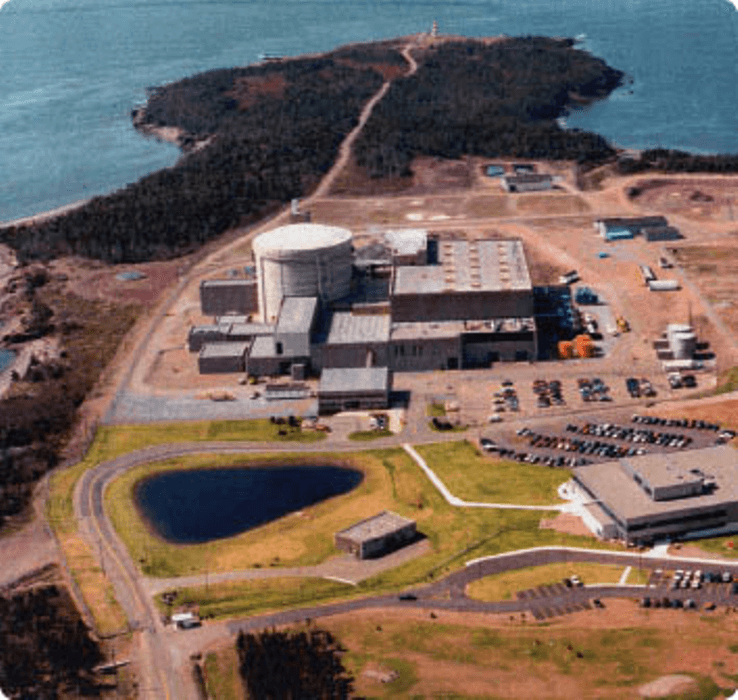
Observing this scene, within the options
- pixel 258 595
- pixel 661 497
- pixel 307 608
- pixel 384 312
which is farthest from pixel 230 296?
pixel 661 497

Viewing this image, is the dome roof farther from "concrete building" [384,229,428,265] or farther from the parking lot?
the parking lot

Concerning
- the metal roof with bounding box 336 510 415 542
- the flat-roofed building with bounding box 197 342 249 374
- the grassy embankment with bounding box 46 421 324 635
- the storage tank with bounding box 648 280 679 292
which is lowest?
the grassy embankment with bounding box 46 421 324 635

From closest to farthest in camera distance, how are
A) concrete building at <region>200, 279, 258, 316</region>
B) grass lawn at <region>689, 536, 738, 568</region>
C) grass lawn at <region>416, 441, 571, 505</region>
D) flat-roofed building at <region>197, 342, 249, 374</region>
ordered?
grass lawn at <region>689, 536, 738, 568</region> < grass lawn at <region>416, 441, 571, 505</region> < flat-roofed building at <region>197, 342, 249, 374</region> < concrete building at <region>200, 279, 258, 316</region>

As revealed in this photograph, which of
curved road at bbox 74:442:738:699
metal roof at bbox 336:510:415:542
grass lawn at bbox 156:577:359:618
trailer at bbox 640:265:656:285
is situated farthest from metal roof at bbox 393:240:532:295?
grass lawn at bbox 156:577:359:618

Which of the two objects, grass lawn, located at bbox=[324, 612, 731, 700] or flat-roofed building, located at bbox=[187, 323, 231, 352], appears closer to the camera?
grass lawn, located at bbox=[324, 612, 731, 700]

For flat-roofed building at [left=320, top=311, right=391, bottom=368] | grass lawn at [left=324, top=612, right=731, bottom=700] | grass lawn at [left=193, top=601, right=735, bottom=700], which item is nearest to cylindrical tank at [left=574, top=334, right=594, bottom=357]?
flat-roofed building at [left=320, top=311, right=391, bottom=368]

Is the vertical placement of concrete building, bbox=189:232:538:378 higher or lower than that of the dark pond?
higher

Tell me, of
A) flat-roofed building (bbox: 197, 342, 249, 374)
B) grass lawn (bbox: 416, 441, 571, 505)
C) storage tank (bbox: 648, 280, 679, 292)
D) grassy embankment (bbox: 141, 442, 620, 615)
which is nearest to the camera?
grassy embankment (bbox: 141, 442, 620, 615)

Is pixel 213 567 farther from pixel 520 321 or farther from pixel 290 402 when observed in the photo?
pixel 520 321

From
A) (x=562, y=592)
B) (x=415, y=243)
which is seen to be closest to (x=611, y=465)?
(x=562, y=592)
